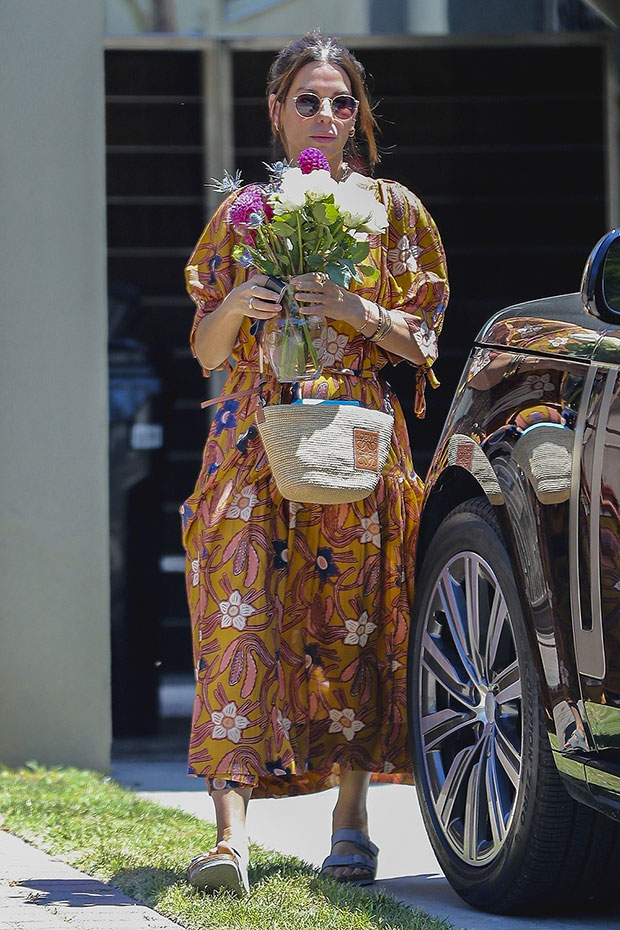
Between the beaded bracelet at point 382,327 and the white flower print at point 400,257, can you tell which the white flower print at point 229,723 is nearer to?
the beaded bracelet at point 382,327

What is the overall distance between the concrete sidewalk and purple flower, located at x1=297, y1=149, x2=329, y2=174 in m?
1.57

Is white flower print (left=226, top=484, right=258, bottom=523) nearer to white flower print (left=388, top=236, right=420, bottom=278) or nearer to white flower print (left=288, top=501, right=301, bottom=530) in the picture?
white flower print (left=288, top=501, right=301, bottom=530)

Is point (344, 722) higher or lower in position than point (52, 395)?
lower

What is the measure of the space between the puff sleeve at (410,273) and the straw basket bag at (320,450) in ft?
1.36

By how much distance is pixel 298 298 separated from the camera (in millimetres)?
3547

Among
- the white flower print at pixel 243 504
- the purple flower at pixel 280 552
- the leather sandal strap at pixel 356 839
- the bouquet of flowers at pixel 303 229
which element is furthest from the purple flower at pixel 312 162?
the leather sandal strap at pixel 356 839

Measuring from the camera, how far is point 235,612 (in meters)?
3.63

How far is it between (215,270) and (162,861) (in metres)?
1.36

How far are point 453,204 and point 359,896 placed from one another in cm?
441

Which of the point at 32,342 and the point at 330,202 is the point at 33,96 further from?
the point at 330,202

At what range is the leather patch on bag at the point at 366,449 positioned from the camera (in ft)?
11.5

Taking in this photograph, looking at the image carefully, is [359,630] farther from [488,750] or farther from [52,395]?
[52,395]

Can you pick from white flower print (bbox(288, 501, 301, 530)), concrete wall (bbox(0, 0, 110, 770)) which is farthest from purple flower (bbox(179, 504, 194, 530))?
concrete wall (bbox(0, 0, 110, 770))

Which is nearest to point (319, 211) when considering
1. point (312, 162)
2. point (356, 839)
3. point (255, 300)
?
point (312, 162)
